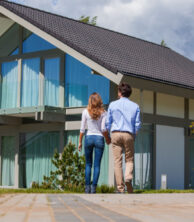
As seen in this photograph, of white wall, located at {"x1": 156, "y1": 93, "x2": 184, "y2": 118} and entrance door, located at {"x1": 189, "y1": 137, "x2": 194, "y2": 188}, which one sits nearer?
white wall, located at {"x1": 156, "y1": 93, "x2": 184, "y2": 118}

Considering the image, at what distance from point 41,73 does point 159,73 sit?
423 cm

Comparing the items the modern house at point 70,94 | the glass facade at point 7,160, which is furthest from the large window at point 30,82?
the glass facade at point 7,160

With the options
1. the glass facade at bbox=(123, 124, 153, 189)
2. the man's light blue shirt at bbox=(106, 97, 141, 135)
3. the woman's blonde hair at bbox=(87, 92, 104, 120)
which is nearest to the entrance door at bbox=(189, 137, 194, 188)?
the glass facade at bbox=(123, 124, 153, 189)

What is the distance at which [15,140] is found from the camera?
20688 millimetres

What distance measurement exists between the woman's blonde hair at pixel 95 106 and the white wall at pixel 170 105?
8911mm

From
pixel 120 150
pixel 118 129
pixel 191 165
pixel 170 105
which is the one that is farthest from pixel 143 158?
pixel 118 129

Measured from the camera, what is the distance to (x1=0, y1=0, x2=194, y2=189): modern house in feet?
58.2

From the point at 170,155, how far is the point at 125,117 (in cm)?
979

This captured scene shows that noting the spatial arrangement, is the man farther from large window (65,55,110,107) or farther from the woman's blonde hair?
large window (65,55,110,107)

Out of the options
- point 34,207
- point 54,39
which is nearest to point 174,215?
point 34,207

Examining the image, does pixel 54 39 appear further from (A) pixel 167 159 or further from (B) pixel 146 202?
(B) pixel 146 202

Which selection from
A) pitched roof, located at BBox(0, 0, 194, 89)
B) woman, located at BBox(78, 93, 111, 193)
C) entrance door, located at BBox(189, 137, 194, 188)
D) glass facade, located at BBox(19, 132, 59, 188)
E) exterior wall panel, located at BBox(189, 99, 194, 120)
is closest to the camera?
woman, located at BBox(78, 93, 111, 193)

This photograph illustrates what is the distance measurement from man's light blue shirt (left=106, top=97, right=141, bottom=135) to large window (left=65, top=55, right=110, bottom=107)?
7.68 metres

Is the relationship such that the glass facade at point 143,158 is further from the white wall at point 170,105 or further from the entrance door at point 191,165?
the entrance door at point 191,165
